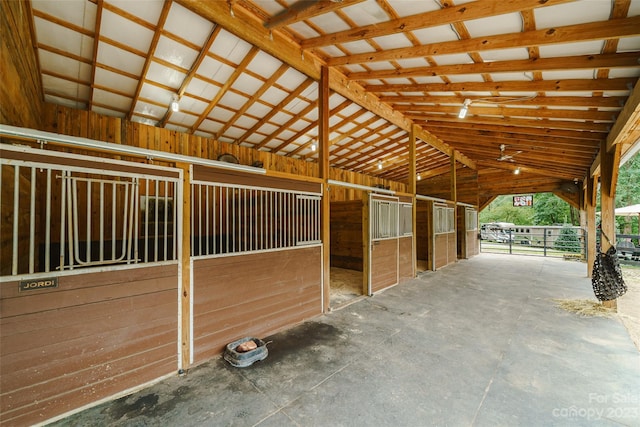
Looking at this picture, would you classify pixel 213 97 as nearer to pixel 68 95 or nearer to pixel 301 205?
pixel 68 95

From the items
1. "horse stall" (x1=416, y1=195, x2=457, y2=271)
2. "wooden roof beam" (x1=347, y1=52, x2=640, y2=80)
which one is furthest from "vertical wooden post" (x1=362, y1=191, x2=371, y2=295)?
"horse stall" (x1=416, y1=195, x2=457, y2=271)

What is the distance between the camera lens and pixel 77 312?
1.71 m

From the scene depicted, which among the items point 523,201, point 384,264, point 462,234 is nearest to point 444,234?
point 462,234

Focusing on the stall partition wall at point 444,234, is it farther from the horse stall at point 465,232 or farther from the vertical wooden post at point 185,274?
the vertical wooden post at point 185,274

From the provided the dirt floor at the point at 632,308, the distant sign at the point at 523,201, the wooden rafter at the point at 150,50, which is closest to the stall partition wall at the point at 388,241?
the dirt floor at the point at 632,308

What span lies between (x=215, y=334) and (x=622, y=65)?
15.2 feet

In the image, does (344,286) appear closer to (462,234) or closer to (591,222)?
(462,234)

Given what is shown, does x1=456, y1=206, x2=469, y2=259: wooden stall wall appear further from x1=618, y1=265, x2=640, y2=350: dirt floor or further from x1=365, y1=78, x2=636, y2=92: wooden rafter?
x1=365, y1=78, x2=636, y2=92: wooden rafter

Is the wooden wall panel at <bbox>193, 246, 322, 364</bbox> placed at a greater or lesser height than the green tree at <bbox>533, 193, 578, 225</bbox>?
lesser

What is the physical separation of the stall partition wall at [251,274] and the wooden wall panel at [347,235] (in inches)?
101

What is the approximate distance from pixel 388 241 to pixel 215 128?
13.8 ft

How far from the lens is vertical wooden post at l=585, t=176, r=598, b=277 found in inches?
217

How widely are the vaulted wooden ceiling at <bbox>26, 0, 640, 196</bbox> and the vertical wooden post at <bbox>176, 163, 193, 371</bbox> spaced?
66.8 inches

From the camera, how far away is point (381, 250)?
4.59m
